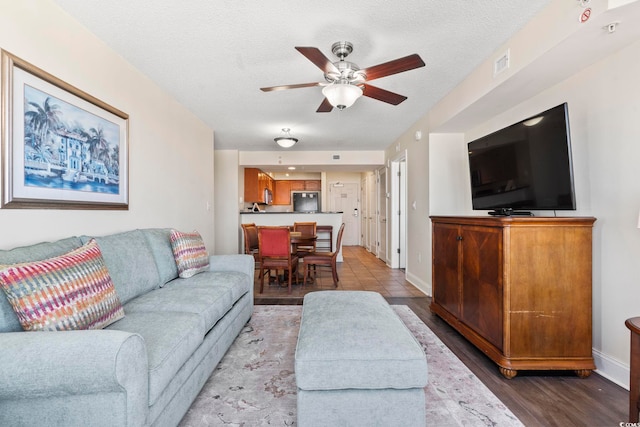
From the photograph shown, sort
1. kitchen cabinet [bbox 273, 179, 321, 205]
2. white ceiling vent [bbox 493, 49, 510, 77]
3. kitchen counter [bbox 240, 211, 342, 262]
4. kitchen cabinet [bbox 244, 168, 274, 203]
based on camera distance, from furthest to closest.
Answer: kitchen cabinet [bbox 273, 179, 321, 205]
kitchen cabinet [bbox 244, 168, 274, 203]
kitchen counter [bbox 240, 211, 342, 262]
white ceiling vent [bbox 493, 49, 510, 77]

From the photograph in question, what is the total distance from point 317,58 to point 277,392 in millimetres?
2087

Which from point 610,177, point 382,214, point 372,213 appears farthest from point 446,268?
point 372,213

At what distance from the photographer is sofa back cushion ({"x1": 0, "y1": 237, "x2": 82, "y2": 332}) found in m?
1.12

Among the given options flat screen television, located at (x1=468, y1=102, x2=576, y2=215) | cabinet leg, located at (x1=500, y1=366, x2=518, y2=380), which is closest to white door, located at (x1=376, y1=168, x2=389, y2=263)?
flat screen television, located at (x1=468, y1=102, x2=576, y2=215)

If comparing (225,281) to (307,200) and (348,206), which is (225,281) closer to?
(307,200)

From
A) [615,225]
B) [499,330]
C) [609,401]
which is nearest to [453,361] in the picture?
[499,330]

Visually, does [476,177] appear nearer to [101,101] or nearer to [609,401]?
[609,401]

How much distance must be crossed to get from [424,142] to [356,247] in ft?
17.0

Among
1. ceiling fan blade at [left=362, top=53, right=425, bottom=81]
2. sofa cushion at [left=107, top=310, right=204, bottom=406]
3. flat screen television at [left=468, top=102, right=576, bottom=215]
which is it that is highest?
ceiling fan blade at [left=362, top=53, right=425, bottom=81]

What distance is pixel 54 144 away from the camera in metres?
1.78

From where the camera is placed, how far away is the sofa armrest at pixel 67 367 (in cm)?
91

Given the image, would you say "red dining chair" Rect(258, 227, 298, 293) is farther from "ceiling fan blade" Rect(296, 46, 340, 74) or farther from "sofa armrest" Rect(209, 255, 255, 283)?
"ceiling fan blade" Rect(296, 46, 340, 74)

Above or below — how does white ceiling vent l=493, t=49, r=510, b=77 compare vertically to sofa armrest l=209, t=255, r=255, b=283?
above

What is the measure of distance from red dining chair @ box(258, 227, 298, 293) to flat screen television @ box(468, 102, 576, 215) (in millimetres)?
2309
